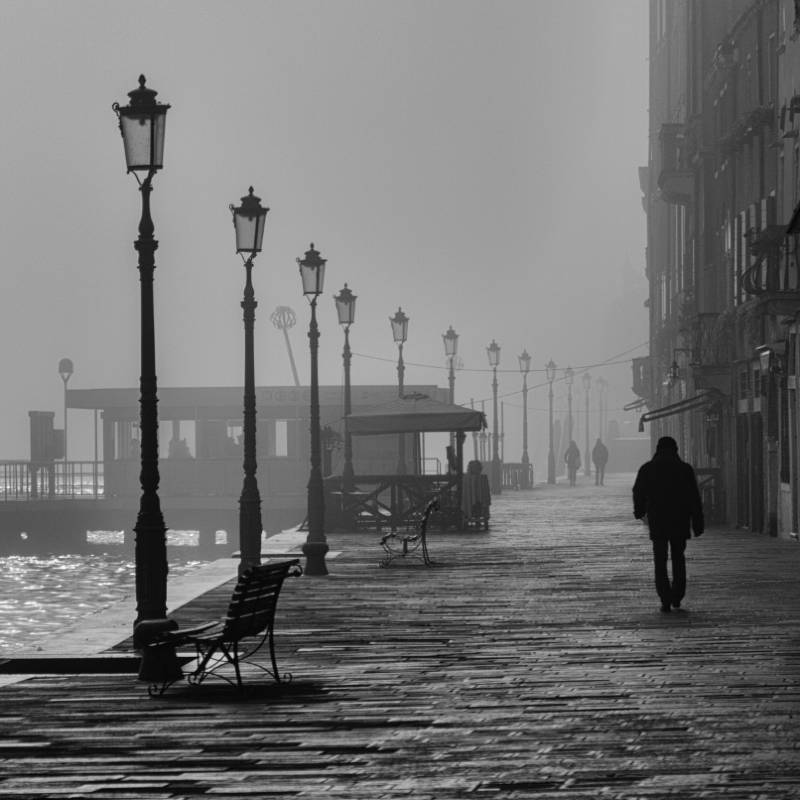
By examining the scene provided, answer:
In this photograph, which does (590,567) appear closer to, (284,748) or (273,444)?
(284,748)

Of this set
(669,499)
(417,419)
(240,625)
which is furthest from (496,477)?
(240,625)

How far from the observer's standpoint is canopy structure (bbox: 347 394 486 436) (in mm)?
36594

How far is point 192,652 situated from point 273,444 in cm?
5556

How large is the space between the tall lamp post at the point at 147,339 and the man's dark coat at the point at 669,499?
483 centimetres

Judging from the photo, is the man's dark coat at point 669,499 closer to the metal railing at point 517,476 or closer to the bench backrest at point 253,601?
the bench backrest at point 253,601

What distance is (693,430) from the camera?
4619 cm

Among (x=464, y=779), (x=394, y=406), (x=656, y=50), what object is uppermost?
(x=656, y=50)

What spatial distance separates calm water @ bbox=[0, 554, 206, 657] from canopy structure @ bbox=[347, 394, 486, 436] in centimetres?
515

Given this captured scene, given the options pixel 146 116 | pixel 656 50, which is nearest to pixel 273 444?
pixel 656 50

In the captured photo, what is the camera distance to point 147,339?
1680 cm

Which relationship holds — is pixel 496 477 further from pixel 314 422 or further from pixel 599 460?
pixel 314 422

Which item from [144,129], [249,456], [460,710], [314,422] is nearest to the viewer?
[460,710]

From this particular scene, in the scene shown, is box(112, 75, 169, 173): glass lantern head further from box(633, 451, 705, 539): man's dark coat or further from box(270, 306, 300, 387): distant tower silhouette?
box(270, 306, 300, 387): distant tower silhouette

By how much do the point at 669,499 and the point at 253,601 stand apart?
6.78 metres
